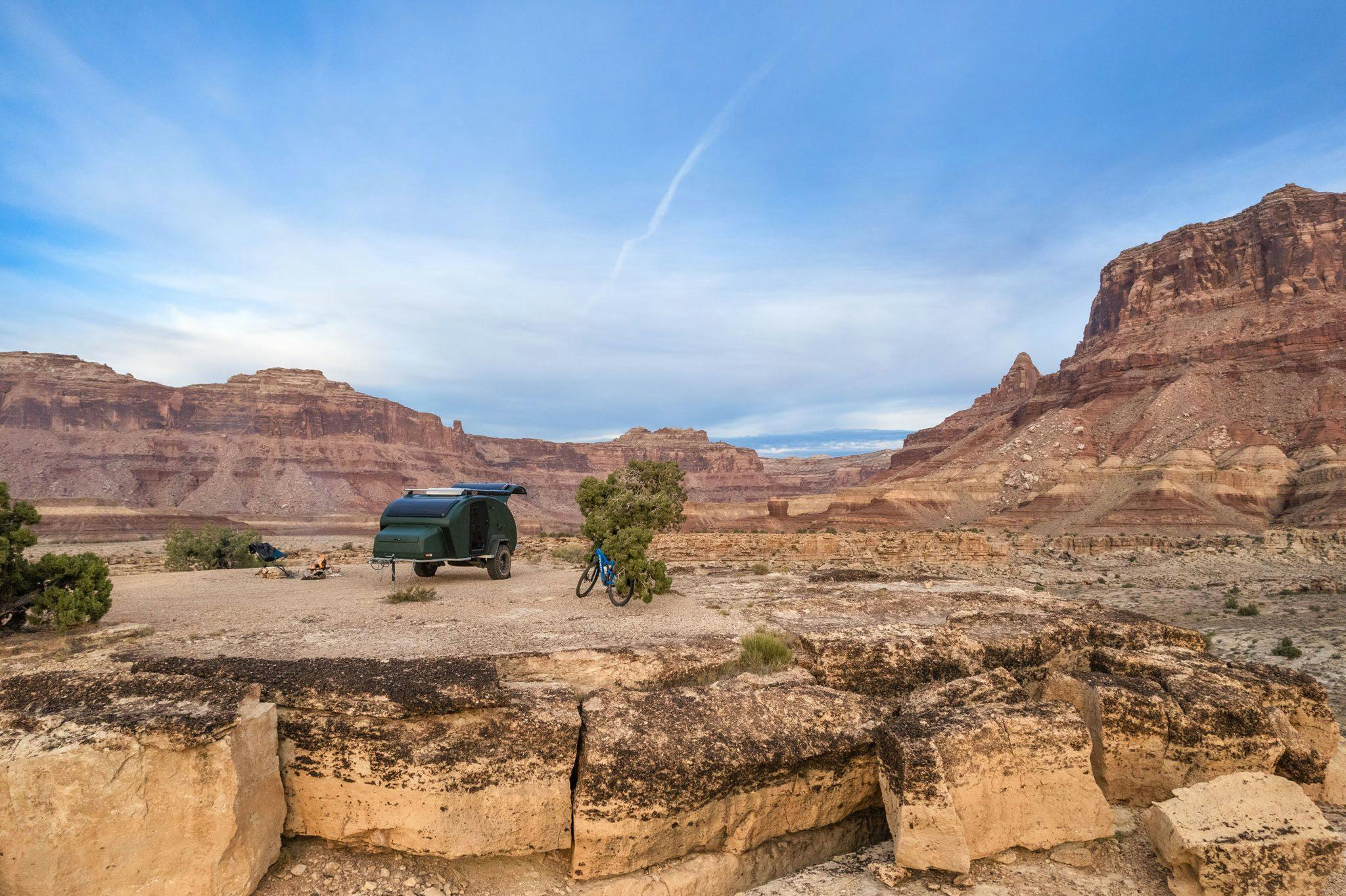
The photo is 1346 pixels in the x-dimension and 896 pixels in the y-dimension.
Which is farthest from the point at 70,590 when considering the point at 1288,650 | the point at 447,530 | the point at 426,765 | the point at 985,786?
the point at 1288,650

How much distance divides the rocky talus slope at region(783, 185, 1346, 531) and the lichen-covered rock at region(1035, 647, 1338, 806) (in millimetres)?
57095

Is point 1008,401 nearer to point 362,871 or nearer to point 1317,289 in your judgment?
point 1317,289

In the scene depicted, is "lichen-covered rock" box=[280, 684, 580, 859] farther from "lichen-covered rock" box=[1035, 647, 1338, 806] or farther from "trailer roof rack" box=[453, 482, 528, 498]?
"trailer roof rack" box=[453, 482, 528, 498]

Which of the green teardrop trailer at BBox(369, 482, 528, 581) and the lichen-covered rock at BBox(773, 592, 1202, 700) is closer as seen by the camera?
the lichen-covered rock at BBox(773, 592, 1202, 700)

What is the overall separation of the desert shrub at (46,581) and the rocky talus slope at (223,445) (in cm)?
9091

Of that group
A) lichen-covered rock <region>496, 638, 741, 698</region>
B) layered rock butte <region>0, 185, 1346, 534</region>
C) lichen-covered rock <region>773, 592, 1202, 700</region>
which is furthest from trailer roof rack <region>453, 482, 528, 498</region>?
layered rock butte <region>0, 185, 1346, 534</region>

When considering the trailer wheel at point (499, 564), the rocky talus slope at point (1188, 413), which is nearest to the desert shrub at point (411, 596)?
the trailer wheel at point (499, 564)

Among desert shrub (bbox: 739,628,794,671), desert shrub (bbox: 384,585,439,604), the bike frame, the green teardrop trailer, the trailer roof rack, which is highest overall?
the trailer roof rack

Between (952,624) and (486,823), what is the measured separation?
627 cm

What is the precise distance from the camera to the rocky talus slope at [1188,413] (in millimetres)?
60375

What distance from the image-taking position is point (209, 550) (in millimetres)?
20688

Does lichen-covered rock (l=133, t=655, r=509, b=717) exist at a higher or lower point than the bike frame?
lower

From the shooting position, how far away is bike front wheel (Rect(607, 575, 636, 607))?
36.4ft

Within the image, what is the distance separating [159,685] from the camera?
5.59 metres
